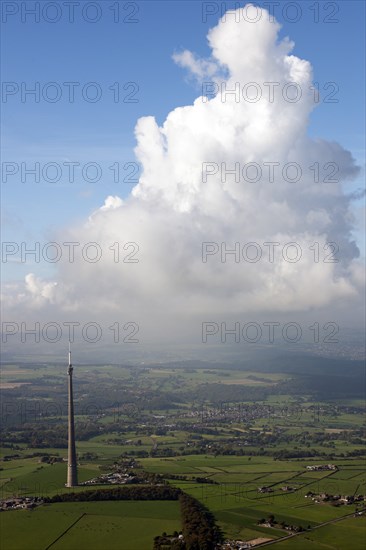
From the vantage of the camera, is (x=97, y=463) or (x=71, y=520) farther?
(x=97, y=463)

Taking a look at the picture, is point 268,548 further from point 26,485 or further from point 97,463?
point 97,463

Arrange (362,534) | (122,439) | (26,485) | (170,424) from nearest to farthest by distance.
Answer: (362,534) < (26,485) < (122,439) < (170,424)

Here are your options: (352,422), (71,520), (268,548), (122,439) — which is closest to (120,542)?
(71,520)

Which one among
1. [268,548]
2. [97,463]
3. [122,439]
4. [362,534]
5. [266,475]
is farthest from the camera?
[122,439]

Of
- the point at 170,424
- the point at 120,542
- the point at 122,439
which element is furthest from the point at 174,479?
the point at 170,424

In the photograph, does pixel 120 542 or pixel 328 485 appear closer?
pixel 120 542

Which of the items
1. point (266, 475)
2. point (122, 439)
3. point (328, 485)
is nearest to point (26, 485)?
point (266, 475)

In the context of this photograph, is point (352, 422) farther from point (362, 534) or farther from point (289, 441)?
point (362, 534)

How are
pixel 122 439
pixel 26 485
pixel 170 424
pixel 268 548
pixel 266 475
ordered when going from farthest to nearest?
pixel 170 424 < pixel 122 439 < pixel 266 475 < pixel 26 485 < pixel 268 548

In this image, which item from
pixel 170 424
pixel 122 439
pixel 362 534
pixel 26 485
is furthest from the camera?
pixel 170 424
